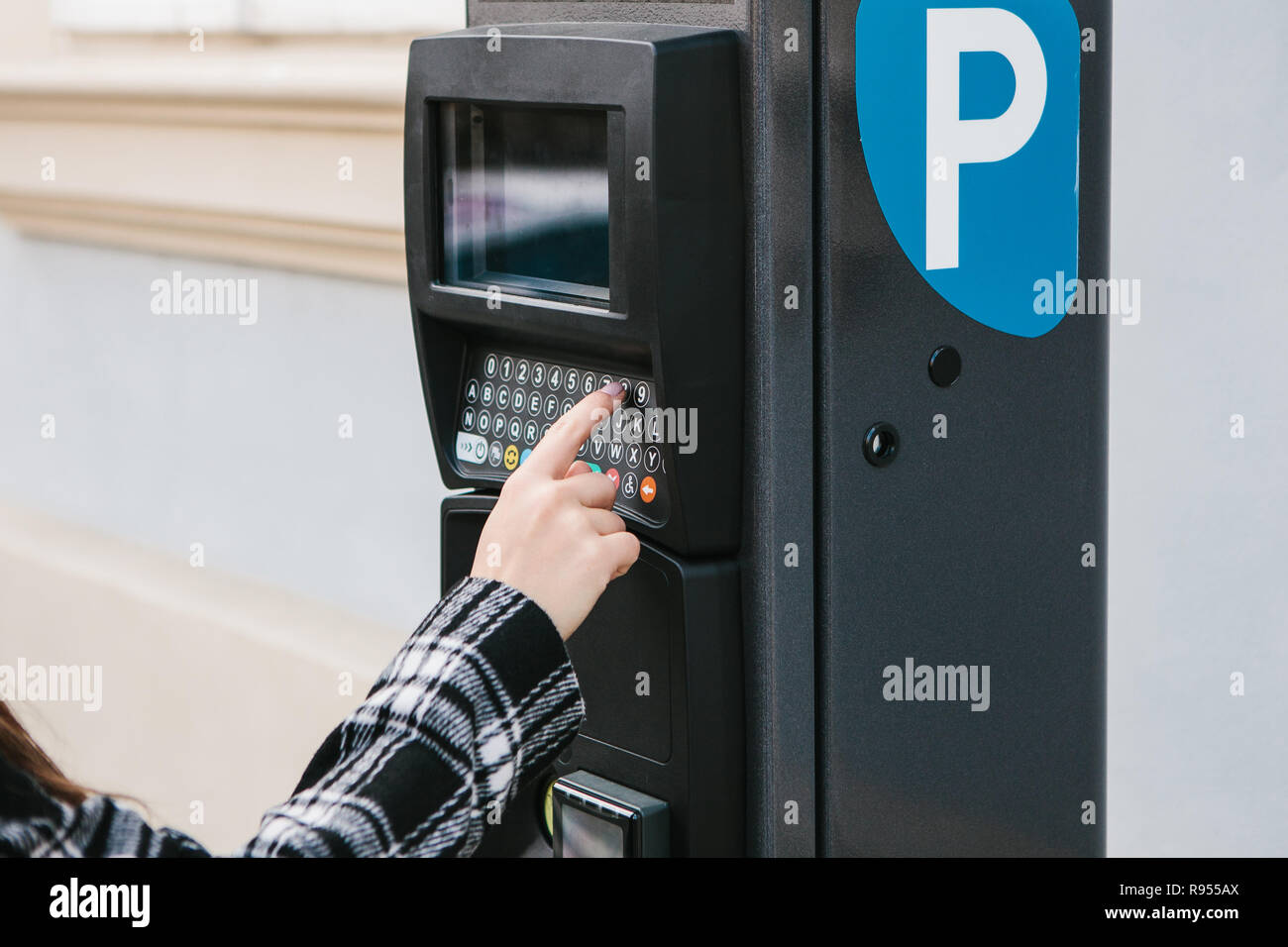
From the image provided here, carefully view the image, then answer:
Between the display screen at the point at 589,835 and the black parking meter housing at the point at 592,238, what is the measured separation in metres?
0.20

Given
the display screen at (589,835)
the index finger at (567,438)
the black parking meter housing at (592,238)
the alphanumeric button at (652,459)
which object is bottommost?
the display screen at (589,835)

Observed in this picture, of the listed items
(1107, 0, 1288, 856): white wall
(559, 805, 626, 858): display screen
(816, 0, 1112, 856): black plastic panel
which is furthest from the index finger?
(1107, 0, 1288, 856): white wall

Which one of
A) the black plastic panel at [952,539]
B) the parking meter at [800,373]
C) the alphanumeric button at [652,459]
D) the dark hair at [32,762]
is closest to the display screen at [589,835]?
the parking meter at [800,373]

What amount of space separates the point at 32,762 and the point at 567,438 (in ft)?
1.17

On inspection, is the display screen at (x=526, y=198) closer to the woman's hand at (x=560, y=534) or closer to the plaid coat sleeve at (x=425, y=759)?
the woman's hand at (x=560, y=534)

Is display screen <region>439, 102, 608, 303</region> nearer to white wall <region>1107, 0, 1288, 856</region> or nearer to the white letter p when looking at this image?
the white letter p

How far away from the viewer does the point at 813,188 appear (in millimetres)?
985

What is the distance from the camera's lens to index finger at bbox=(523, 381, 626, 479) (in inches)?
37.9

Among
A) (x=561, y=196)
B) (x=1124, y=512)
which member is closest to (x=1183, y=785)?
(x=1124, y=512)

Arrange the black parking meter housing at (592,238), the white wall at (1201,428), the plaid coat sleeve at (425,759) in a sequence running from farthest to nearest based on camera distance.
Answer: the white wall at (1201,428)
the black parking meter housing at (592,238)
the plaid coat sleeve at (425,759)

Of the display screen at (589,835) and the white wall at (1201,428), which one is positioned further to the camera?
the white wall at (1201,428)

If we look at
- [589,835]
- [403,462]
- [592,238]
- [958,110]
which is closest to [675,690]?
[589,835]

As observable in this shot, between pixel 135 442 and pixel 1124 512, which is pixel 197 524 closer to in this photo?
pixel 135 442

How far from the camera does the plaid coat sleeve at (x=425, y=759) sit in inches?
32.8
